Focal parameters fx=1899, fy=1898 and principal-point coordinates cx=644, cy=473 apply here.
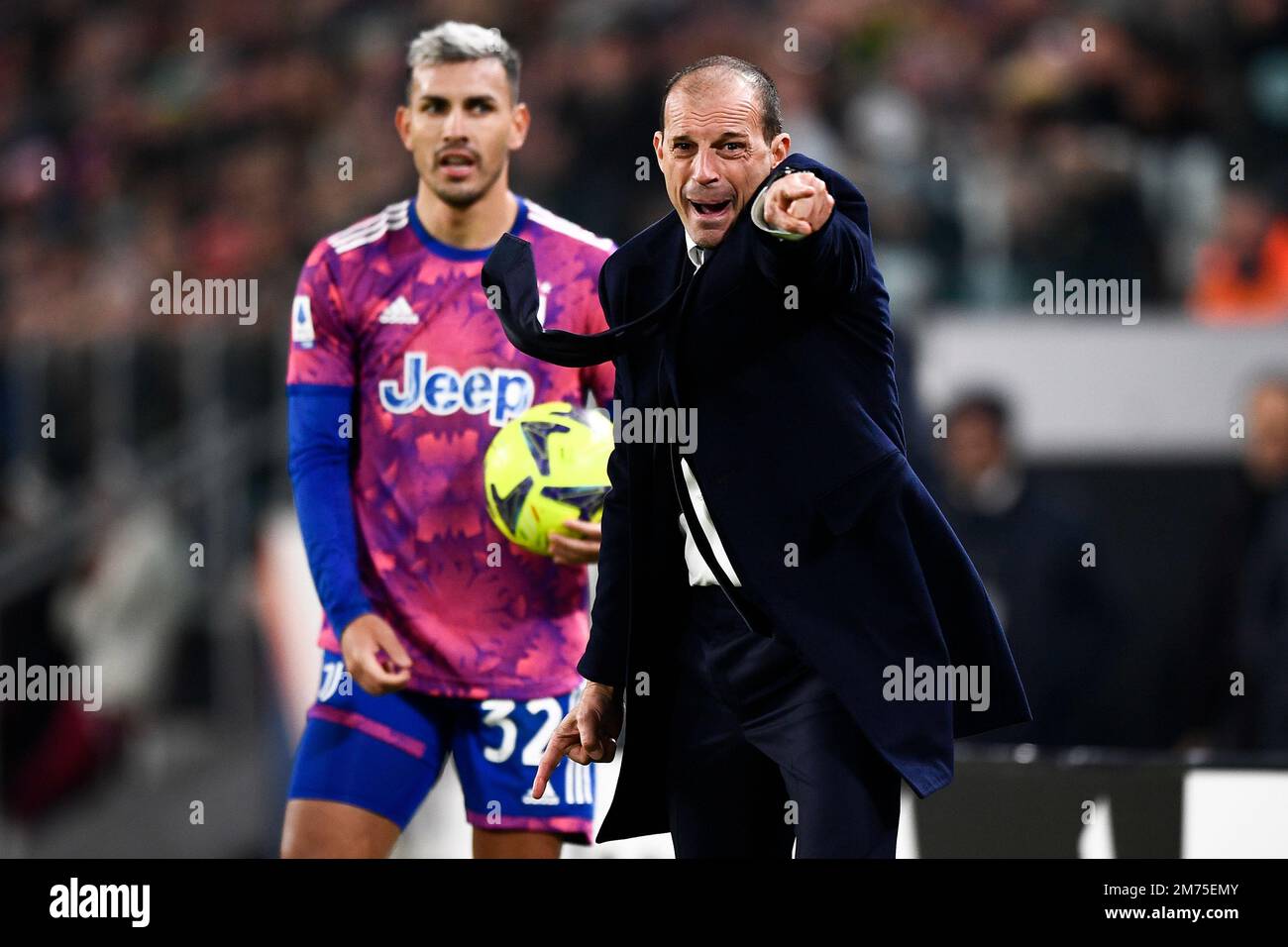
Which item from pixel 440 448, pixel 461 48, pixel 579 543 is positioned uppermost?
pixel 461 48

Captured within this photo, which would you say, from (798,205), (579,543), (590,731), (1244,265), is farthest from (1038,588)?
(798,205)

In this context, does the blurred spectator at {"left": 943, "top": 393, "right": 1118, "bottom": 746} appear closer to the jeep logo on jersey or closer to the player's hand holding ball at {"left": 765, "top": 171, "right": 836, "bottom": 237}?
the jeep logo on jersey

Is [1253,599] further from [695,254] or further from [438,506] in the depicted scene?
[695,254]

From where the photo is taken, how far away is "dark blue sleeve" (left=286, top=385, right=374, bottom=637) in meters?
4.32

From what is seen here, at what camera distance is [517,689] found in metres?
4.46

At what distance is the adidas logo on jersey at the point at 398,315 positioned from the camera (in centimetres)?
450

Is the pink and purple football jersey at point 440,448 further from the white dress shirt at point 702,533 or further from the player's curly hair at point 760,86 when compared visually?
the player's curly hair at point 760,86

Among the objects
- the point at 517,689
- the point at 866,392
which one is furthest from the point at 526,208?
the point at 866,392

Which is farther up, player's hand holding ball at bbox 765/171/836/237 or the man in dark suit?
player's hand holding ball at bbox 765/171/836/237

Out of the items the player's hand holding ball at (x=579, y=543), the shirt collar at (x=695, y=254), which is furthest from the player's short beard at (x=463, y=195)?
the shirt collar at (x=695, y=254)

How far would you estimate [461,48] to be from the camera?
4551 millimetres

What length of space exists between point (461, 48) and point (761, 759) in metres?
1.96

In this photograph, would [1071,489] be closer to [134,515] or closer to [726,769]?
[134,515]

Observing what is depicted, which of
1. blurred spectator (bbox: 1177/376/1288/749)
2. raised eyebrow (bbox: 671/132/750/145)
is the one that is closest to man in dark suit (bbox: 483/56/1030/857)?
raised eyebrow (bbox: 671/132/750/145)
